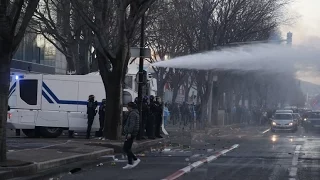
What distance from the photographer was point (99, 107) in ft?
92.3

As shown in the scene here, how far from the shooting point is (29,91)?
28547 mm

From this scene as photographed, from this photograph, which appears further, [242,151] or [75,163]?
[242,151]

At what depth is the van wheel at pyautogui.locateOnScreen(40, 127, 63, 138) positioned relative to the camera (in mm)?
28375

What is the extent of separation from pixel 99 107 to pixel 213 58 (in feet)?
21.5

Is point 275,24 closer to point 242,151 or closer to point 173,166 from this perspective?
point 242,151

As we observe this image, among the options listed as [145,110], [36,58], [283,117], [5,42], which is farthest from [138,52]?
[36,58]

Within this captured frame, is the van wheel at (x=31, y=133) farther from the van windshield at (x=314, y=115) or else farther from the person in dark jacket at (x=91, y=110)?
the van windshield at (x=314, y=115)

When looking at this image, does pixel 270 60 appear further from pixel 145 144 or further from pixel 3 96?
pixel 3 96

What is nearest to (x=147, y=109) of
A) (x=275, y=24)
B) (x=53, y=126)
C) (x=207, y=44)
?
(x=53, y=126)

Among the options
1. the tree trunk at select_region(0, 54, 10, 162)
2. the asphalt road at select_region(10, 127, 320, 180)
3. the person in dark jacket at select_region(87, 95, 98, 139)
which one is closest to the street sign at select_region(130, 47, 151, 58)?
the person in dark jacket at select_region(87, 95, 98, 139)

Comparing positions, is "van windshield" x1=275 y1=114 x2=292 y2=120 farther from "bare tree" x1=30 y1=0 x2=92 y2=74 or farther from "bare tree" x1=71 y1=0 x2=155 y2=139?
"bare tree" x1=71 y1=0 x2=155 y2=139

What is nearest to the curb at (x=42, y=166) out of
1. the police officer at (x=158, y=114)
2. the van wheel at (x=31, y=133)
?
the police officer at (x=158, y=114)

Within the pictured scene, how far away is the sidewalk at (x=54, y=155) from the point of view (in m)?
14.9

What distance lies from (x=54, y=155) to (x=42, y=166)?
2.39 metres
